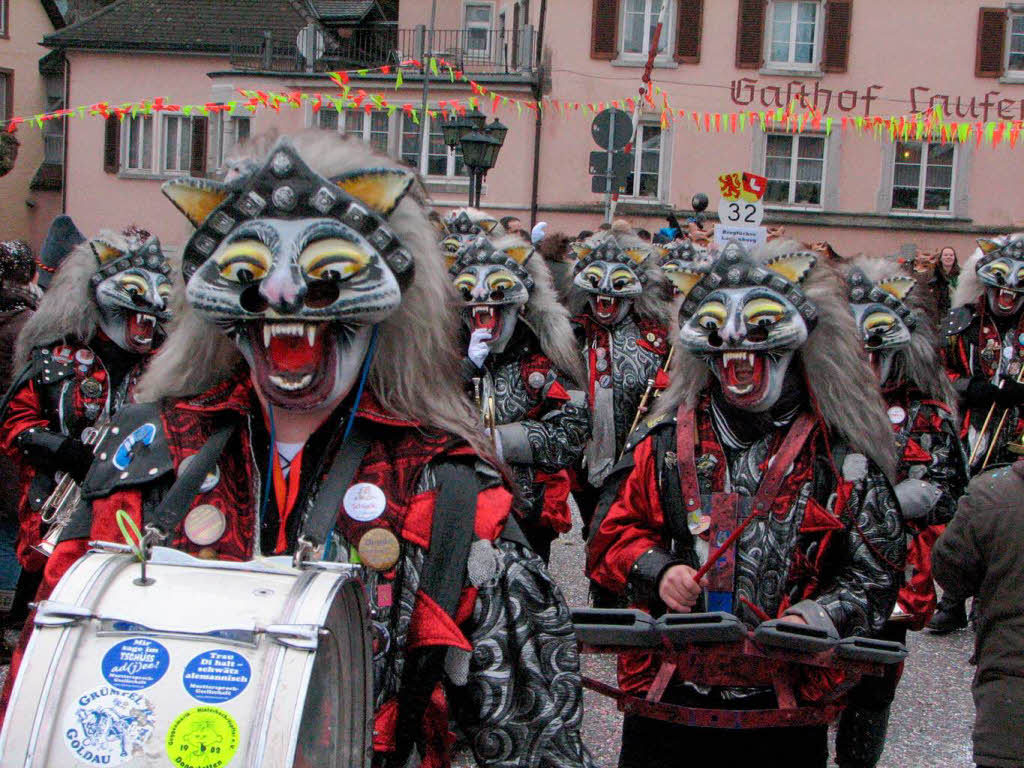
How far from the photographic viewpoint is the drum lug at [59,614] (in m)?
2.05

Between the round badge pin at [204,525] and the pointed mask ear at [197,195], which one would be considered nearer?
the round badge pin at [204,525]

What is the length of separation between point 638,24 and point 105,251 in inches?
814

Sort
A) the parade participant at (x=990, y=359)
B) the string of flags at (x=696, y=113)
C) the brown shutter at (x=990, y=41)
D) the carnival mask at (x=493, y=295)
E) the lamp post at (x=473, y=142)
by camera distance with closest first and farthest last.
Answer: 1. the carnival mask at (x=493, y=295)
2. the parade participant at (x=990, y=359)
3. the lamp post at (x=473, y=142)
4. the string of flags at (x=696, y=113)
5. the brown shutter at (x=990, y=41)

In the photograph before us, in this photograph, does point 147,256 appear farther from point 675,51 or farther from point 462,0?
point 462,0

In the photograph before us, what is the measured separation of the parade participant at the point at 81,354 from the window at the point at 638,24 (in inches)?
809

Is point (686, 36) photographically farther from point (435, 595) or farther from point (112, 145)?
point (435, 595)

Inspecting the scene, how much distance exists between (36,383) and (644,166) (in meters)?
20.7

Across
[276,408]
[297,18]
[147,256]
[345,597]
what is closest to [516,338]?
[147,256]

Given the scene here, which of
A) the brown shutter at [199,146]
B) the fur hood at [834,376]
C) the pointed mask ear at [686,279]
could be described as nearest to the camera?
the fur hood at [834,376]

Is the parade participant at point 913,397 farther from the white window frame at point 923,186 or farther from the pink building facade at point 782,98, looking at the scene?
the white window frame at point 923,186

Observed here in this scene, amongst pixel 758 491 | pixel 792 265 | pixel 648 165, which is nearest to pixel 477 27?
pixel 648 165

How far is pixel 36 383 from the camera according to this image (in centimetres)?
559

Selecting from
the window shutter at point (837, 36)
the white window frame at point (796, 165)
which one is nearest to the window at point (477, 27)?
the white window frame at point (796, 165)

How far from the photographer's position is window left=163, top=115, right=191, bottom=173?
95.9 ft
